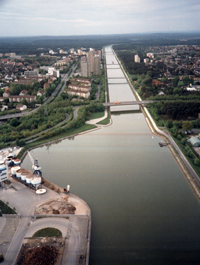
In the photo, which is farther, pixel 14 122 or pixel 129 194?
pixel 14 122

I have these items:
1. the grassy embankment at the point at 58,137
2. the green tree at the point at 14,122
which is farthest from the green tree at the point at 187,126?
the green tree at the point at 14,122

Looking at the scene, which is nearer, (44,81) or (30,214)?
(30,214)

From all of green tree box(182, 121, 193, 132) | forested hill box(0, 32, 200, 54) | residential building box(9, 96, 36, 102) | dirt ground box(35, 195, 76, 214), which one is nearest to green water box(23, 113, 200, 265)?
dirt ground box(35, 195, 76, 214)

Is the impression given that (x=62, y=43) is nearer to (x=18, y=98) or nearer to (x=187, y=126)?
(x=18, y=98)

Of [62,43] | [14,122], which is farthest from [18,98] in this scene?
[62,43]

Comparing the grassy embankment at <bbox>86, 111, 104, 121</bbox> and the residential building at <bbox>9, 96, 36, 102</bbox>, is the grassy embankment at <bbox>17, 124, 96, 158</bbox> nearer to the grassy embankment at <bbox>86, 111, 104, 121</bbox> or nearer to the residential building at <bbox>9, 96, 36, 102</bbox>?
the grassy embankment at <bbox>86, 111, 104, 121</bbox>

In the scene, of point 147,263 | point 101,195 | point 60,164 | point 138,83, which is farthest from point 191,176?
point 138,83

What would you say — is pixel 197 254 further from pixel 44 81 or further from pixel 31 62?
pixel 31 62
